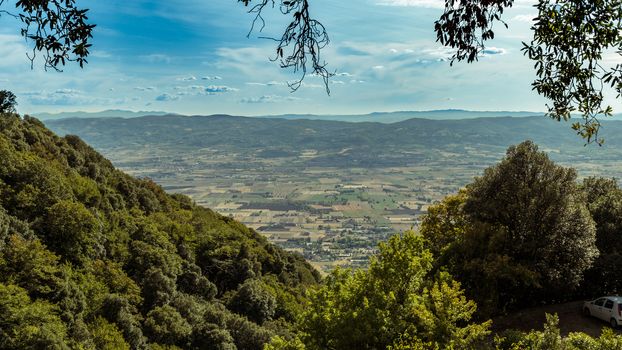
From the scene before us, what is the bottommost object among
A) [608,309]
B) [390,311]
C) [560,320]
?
[560,320]

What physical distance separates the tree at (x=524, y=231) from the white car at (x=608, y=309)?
1491 millimetres

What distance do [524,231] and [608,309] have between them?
15.8ft

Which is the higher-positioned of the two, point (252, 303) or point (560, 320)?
point (560, 320)

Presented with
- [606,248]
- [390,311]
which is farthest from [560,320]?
[390,311]

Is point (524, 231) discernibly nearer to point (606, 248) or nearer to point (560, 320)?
point (560, 320)

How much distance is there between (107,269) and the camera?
28.3 meters

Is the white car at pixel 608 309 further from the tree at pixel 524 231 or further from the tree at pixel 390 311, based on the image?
the tree at pixel 390 311

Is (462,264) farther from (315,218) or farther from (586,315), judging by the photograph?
(315,218)

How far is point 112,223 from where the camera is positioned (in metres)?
34.0

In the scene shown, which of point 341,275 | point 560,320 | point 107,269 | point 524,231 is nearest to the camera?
point 341,275

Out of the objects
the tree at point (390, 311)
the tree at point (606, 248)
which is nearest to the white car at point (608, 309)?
the tree at point (606, 248)

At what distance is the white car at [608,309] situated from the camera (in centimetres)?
1850

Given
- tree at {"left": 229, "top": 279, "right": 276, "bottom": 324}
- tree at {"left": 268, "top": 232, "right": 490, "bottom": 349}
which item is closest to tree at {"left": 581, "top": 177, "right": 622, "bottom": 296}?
tree at {"left": 268, "top": 232, "right": 490, "bottom": 349}

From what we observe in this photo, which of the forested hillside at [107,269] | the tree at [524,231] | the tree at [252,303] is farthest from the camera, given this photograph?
the tree at [252,303]
